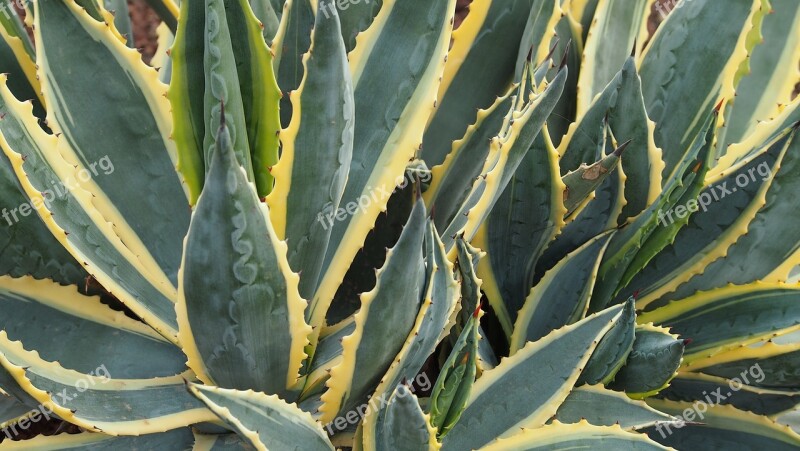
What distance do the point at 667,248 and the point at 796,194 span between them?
0.19m

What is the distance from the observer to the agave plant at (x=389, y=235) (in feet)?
2.73

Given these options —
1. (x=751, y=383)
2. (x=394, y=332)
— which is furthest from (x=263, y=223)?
(x=751, y=383)

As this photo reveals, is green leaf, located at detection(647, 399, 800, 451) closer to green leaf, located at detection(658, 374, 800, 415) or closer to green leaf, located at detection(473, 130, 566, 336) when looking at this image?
green leaf, located at detection(658, 374, 800, 415)

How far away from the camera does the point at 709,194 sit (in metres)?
1.14

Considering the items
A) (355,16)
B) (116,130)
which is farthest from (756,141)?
(116,130)

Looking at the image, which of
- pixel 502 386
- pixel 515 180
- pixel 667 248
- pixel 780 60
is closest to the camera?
pixel 502 386

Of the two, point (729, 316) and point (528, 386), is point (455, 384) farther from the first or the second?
point (729, 316)

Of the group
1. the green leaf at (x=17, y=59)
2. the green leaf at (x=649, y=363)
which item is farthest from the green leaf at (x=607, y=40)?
the green leaf at (x=17, y=59)

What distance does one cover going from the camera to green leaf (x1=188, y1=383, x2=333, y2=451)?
2.35 ft

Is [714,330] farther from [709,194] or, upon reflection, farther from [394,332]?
[394,332]

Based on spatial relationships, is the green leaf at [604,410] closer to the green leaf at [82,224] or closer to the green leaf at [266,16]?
the green leaf at [82,224]

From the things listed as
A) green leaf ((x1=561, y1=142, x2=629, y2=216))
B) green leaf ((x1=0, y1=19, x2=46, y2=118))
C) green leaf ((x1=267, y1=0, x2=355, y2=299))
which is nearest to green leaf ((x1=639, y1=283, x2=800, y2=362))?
green leaf ((x1=561, y1=142, x2=629, y2=216))

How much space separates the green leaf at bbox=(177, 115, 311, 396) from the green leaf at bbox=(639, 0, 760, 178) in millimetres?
667

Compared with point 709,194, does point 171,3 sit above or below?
above
